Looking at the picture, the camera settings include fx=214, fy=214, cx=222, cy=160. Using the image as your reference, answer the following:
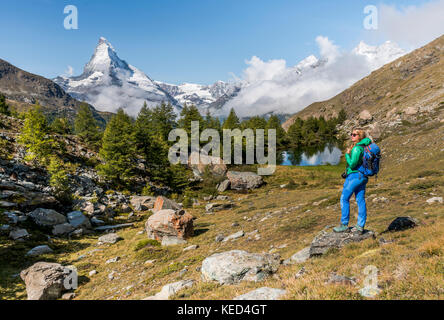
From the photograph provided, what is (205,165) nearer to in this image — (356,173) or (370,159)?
(356,173)

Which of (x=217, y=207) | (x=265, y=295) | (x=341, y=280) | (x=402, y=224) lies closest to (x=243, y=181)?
(x=217, y=207)

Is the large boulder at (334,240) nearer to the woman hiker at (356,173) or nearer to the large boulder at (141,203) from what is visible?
the woman hiker at (356,173)

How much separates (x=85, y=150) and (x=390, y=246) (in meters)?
48.4

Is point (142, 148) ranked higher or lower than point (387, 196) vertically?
higher

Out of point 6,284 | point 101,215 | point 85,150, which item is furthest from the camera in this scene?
point 85,150

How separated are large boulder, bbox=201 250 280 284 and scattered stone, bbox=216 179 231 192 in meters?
34.4

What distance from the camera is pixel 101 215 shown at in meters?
25.3

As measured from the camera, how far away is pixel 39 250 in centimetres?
1484

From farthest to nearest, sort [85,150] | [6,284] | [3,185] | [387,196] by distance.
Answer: [85,150] < [3,185] < [387,196] < [6,284]

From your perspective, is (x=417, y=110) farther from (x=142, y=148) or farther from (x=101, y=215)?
(x=101, y=215)

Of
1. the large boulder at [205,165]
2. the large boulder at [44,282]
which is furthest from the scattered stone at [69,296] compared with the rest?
the large boulder at [205,165]

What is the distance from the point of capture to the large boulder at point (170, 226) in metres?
16.3
